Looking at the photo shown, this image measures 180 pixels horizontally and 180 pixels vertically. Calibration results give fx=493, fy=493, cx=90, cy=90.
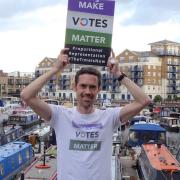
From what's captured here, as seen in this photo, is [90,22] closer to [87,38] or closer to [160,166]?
[87,38]

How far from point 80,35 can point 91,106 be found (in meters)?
1.33

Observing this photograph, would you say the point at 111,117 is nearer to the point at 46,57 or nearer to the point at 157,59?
the point at 157,59

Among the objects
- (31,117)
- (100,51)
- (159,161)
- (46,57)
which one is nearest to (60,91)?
(46,57)

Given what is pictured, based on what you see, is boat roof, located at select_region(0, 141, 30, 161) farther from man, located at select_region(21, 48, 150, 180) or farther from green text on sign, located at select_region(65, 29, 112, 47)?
man, located at select_region(21, 48, 150, 180)

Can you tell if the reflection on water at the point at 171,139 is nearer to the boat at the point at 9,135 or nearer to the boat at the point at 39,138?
the boat at the point at 39,138

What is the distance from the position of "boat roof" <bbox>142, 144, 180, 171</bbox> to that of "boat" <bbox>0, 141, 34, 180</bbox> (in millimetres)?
4963

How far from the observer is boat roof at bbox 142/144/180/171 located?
13.8 metres

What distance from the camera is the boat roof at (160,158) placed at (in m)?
13.8

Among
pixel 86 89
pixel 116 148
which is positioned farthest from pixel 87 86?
pixel 116 148

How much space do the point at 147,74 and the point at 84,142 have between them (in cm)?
9156

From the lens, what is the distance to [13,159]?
61.1ft

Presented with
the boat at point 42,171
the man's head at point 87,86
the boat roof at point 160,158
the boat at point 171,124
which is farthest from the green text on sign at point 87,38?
the boat at point 171,124

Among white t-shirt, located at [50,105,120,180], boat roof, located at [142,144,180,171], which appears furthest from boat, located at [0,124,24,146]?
white t-shirt, located at [50,105,120,180]

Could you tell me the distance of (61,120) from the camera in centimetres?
398
